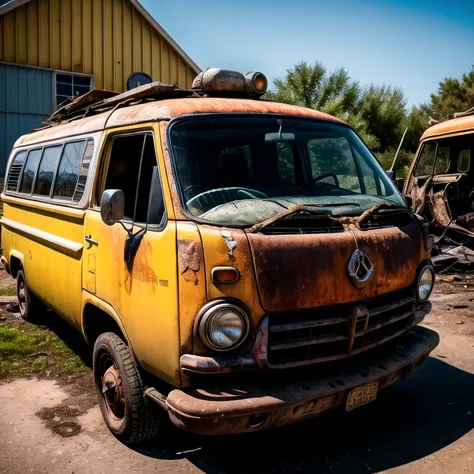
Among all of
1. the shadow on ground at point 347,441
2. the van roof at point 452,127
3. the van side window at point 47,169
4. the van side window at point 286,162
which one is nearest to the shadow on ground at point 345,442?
the shadow on ground at point 347,441

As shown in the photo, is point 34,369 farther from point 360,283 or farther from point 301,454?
point 360,283

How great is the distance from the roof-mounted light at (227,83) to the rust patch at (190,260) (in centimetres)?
186

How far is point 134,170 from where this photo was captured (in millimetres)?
3885

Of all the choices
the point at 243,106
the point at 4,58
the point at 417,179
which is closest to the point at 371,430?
the point at 243,106

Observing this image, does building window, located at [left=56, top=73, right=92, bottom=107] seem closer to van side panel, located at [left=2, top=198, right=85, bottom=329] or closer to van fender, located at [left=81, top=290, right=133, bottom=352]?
van side panel, located at [left=2, top=198, right=85, bottom=329]

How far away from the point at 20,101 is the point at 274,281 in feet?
39.3

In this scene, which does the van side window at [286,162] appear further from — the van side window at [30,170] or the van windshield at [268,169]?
the van side window at [30,170]

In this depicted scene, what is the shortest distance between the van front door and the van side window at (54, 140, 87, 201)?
56cm

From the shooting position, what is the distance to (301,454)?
11.2 feet

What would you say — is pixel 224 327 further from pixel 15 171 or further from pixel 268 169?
pixel 15 171

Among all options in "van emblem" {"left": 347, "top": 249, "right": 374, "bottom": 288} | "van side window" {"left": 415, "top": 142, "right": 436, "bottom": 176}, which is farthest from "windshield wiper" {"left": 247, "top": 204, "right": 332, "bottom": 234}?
"van side window" {"left": 415, "top": 142, "right": 436, "bottom": 176}

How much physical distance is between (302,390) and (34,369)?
3132 millimetres

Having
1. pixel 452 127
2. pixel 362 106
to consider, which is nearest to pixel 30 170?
pixel 452 127

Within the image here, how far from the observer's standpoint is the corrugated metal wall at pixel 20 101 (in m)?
12.6
